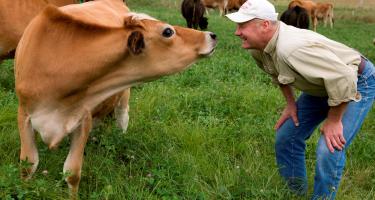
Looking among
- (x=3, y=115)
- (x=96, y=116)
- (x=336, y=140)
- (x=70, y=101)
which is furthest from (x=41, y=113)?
(x=336, y=140)

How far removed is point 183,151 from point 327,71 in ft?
5.44

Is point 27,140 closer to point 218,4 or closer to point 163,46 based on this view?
point 163,46

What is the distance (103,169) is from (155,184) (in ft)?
1.56

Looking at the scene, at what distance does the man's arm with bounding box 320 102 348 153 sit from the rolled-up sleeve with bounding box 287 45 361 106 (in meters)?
0.13

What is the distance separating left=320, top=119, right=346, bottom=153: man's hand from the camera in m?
3.43

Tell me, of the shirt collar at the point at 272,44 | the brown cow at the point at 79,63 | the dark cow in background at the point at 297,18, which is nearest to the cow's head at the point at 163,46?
the brown cow at the point at 79,63

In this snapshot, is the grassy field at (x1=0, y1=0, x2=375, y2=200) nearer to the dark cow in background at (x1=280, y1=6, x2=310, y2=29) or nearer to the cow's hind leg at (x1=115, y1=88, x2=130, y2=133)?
the cow's hind leg at (x1=115, y1=88, x2=130, y2=133)

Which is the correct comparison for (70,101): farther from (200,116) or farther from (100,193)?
(200,116)

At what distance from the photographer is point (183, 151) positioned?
4473mm

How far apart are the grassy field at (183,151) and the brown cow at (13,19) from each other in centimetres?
56

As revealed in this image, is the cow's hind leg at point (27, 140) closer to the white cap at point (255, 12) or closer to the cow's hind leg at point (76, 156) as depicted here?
the cow's hind leg at point (76, 156)

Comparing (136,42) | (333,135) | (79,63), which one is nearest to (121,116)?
(79,63)

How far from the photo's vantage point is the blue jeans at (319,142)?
3.59 metres

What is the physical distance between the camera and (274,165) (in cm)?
452
